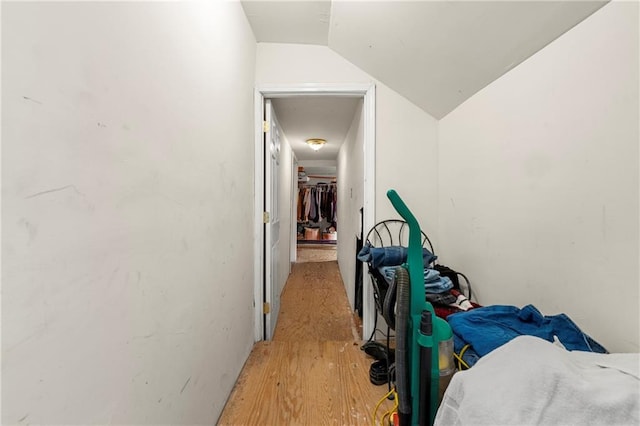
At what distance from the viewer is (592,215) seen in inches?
32.4

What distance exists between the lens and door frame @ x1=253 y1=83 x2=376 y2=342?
1.79 m

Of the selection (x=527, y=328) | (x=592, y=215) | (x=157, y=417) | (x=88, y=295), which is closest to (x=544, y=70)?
(x=592, y=215)

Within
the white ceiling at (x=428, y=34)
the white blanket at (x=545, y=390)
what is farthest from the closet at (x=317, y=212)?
the white blanket at (x=545, y=390)

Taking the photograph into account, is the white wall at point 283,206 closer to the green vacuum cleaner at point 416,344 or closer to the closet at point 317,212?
the green vacuum cleaner at point 416,344

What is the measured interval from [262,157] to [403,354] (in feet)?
5.08

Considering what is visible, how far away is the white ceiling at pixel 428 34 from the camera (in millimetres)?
976

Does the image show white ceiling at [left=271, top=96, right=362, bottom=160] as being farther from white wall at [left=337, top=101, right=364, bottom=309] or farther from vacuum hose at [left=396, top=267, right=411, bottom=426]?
vacuum hose at [left=396, top=267, right=411, bottom=426]

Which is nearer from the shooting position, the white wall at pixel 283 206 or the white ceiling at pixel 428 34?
the white ceiling at pixel 428 34

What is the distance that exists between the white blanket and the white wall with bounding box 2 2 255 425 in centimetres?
84

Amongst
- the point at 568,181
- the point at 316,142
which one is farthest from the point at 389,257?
the point at 316,142

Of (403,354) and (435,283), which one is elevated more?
(435,283)

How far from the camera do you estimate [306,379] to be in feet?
4.84

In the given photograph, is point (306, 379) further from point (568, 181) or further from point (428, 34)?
point (428, 34)

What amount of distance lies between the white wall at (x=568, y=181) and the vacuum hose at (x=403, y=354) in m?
0.61
